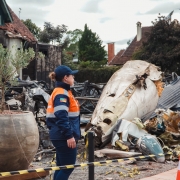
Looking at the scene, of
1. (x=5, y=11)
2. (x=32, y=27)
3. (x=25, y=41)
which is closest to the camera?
(x=5, y=11)

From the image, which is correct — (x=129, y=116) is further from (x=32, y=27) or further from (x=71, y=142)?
(x=32, y=27)

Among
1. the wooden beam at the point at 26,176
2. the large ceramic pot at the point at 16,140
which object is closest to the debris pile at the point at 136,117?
the wooden beam at the point at 26,176

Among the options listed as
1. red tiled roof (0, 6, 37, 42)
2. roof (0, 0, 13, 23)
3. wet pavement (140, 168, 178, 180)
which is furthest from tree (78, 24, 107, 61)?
wet pavement (140, 168, 178, 180)

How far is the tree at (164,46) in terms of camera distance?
125ft

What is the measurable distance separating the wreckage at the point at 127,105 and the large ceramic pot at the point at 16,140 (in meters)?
3.01

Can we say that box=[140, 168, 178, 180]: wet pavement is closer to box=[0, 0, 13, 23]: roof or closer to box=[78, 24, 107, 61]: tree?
box=[0, 0, 13, 23]: roof

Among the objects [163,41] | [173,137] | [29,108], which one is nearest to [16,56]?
[29,108]

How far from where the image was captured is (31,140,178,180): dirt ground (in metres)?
6.66

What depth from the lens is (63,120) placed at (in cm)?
468

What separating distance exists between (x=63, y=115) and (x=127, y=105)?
4.95 meters

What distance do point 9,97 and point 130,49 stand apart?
47.6 meters

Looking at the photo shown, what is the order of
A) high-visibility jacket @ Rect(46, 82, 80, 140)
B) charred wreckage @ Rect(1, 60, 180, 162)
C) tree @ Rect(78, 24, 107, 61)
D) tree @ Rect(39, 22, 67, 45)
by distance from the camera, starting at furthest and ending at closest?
tree @ Rect(78, 24, 107, 61), tree @ Rect(39, 22, 67, 45), charred wreckage @ Rect(1, 60, 180, 162), high-visibility jacket @ Rect(46, 82, 80, 140)

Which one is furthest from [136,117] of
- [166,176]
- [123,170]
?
[166,176]

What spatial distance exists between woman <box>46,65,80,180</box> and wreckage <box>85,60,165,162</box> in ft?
10.7
